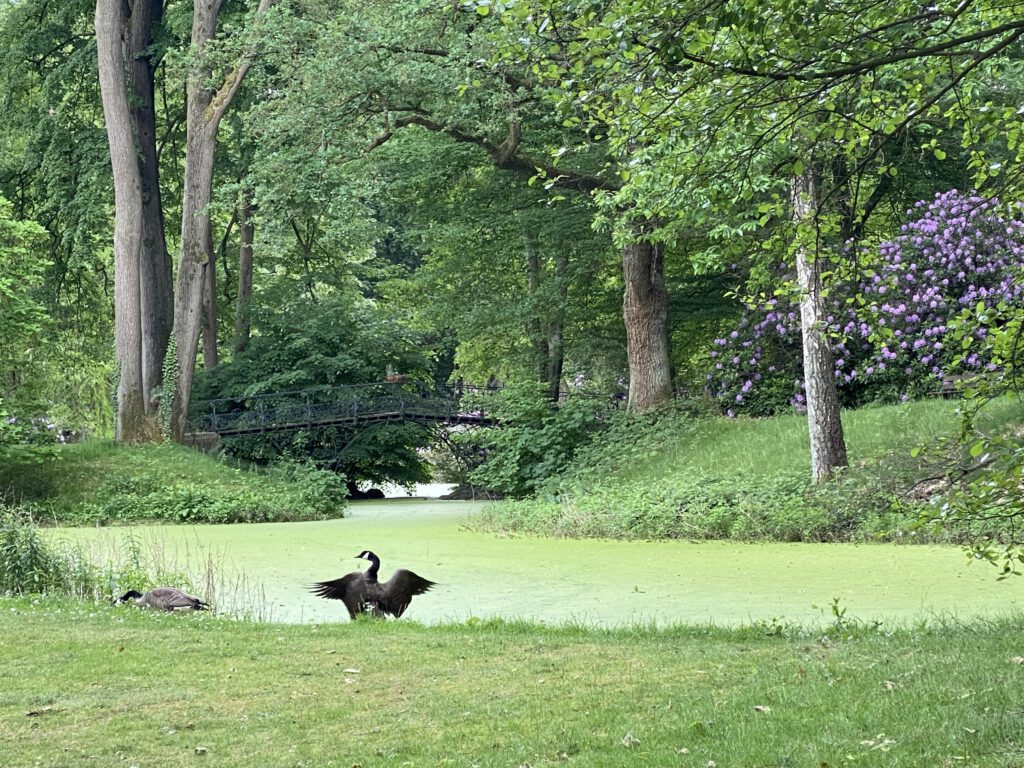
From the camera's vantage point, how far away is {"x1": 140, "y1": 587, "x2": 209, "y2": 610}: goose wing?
24.9 feet

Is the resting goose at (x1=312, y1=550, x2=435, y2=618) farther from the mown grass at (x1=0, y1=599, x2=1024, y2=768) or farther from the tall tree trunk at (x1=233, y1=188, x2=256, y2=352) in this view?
the tall tree trunk at (x1=233, y1=188, x2=256, y2=352)

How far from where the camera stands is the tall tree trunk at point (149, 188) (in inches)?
839

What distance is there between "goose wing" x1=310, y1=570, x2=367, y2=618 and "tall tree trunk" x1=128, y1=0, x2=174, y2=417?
14.4 metres

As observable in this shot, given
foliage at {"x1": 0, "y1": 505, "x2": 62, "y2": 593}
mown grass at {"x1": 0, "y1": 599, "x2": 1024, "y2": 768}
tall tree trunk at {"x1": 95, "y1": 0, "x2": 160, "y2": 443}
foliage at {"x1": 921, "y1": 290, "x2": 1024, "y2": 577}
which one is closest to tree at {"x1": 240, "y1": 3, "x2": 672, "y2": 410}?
tall tree trunk at {"x1": 95, "y1": 0, "x2": 160, "y2": 443}

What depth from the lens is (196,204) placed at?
2002 cm

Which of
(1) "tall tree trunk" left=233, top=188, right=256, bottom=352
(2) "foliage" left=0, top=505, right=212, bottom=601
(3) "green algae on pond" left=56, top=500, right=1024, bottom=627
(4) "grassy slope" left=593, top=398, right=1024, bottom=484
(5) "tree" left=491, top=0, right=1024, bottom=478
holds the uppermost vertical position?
(1) "tall tree trunk" left=233, top=188, right=256, bottom=352

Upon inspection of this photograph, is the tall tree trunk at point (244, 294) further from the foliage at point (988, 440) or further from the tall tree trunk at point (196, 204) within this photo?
the foliage at point (988, 440)

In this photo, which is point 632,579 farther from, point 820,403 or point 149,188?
point 149,188

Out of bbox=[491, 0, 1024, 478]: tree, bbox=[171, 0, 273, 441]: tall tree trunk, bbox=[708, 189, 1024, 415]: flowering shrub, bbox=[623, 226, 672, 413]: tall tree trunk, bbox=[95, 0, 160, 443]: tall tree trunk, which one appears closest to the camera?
bbox=[491, 0, 1024, 478]: tree

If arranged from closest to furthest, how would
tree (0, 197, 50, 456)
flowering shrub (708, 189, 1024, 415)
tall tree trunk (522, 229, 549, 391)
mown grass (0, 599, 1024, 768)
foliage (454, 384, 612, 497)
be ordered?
mown grass (0, 599, 1024, 768)
flowering shrub (708, 189, 1024, 415)
tree (0, 197, 50, 456)
foliage (454, 384, 612, 497)
tall tree trunk (522, 229, 549, 391)

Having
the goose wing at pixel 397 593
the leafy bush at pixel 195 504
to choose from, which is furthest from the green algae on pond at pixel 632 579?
the leafy bush at pixel 195 504

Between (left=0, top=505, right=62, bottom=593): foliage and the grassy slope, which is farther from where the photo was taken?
the grassy slope

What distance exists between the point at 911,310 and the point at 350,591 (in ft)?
35.6

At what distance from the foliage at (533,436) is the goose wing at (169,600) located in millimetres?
10212
